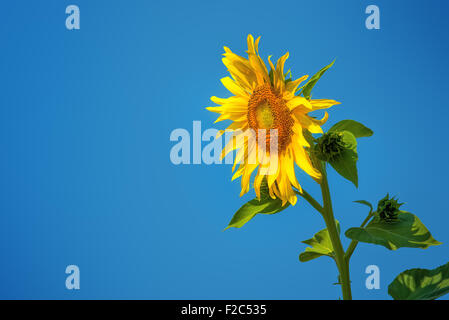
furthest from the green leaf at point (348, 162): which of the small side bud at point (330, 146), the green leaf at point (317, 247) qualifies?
the green leaf at point (317, 247)

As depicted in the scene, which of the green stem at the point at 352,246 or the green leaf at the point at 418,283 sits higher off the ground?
the green stem at the point at 352,246

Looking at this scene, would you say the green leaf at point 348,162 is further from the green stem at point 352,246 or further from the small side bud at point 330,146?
the green stem at point 352,246

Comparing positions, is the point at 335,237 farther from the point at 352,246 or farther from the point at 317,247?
the point at 317,247

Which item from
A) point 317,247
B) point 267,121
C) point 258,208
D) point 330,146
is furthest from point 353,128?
point 317,247

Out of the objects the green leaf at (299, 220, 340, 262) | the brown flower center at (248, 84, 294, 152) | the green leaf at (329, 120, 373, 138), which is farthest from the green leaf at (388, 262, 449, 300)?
the brown flower center at (248, 84, 294, 152)

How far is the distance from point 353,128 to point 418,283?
53cm

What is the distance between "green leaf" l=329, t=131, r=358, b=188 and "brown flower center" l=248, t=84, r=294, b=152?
5.2 inches

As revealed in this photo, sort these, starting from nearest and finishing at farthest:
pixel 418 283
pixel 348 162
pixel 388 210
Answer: pixel 348 162 → pixel 388 210 → pixel 418 283

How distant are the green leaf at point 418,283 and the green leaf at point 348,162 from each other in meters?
0.44

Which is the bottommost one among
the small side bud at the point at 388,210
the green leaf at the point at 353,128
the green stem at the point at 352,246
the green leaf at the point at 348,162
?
the green stem at the point at 352,246

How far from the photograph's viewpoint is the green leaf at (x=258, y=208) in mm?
999

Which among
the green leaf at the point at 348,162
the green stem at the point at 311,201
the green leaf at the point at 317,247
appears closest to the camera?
the green leaf at the point at 348,162

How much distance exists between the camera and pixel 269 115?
0.98 meters
